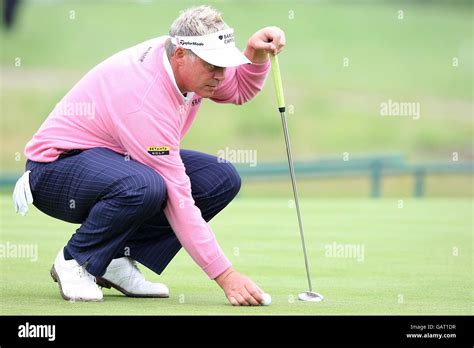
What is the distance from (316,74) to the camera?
43.0 meters

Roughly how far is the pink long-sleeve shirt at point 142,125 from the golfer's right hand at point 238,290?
6cm

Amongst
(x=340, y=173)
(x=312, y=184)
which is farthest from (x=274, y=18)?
(x=340, y=173)

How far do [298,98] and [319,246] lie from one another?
28.8m

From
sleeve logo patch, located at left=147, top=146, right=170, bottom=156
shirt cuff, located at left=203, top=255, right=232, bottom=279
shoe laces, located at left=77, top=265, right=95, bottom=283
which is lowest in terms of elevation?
shoe laces, located at left=77, top=265, right=95, bottom=283

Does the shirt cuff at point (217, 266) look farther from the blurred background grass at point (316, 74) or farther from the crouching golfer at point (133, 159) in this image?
the blurred background grass at point (316, 74)

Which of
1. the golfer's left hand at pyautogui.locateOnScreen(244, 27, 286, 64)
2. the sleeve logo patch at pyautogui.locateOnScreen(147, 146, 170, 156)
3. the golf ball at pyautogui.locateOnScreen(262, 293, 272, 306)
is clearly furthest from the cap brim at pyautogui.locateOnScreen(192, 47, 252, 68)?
the golf ball at pyautogui.locateOnScreen(262, 293, 272, 306)

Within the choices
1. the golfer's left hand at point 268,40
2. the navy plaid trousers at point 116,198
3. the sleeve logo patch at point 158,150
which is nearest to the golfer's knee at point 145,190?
the navy plaid trousers at point 116,198

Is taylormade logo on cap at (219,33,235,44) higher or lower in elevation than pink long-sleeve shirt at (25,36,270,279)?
higher

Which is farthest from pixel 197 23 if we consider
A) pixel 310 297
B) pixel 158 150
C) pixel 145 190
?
pixel 310 297

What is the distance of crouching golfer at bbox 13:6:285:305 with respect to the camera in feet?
21.9

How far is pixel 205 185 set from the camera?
7.46m

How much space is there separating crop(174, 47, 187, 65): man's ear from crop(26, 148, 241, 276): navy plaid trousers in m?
0.65

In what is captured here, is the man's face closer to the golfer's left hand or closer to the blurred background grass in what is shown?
the golfer's left hand
